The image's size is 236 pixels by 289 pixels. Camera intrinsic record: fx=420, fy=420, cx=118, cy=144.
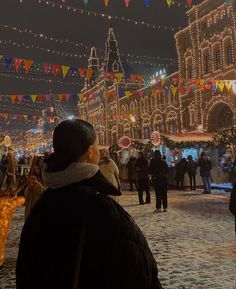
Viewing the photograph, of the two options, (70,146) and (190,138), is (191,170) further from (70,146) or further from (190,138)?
(70,146)

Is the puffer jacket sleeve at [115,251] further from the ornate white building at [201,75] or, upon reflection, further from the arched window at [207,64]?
the arched window at [207,64]

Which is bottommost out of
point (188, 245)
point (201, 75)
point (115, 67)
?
point (188, 245)

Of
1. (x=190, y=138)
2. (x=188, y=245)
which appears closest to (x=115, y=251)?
(x=188, y=245)

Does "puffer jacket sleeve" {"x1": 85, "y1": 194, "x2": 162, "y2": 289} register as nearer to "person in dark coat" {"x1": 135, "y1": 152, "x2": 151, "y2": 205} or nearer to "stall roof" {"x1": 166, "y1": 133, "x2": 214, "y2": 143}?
"person in dark coat" {"x1": 135, "y1": 152, "x2": 151, "y2": 205}

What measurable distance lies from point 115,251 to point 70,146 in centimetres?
48

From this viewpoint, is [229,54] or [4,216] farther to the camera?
[229,54]

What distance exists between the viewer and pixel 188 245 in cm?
734

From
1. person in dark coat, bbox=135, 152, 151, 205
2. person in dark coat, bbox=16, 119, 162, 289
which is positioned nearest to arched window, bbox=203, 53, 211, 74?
person in dark coat, bbox=135, 152, 151, 205

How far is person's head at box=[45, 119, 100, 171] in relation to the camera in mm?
1754

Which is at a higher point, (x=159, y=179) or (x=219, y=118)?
(x=219, y=118)

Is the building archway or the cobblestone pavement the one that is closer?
the cobblestone pavement

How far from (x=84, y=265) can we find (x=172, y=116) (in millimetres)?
45671

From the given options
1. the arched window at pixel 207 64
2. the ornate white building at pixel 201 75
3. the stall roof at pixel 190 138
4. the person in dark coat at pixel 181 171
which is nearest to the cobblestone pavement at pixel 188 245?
the person in dark coat at pixel 181 171

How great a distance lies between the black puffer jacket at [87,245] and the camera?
60.4 inches
